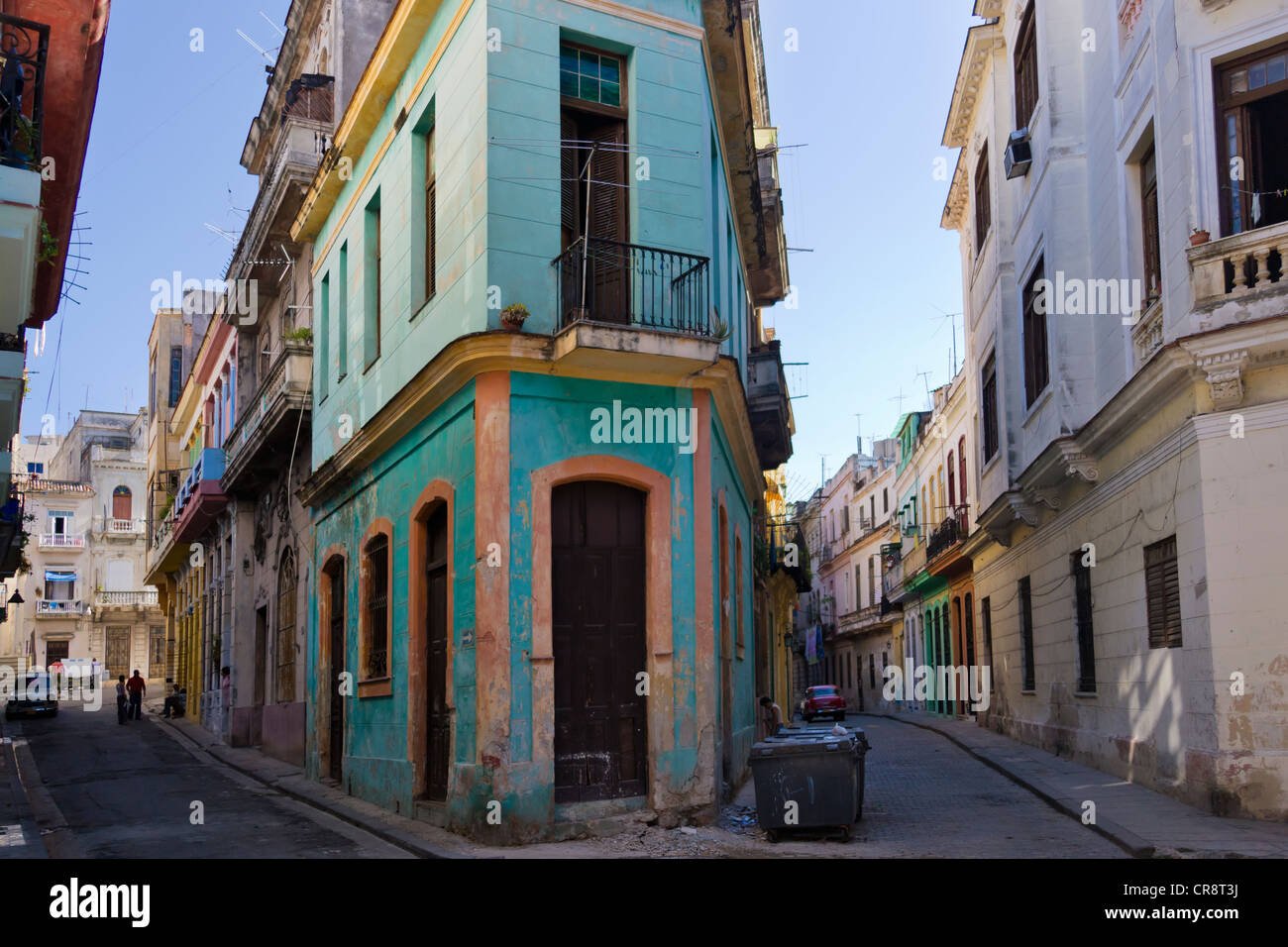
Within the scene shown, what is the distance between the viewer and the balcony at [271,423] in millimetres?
18406

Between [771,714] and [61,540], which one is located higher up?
[61,540]

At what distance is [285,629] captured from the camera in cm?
2109

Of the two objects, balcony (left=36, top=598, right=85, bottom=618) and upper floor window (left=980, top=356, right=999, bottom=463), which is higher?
upper floor window (left=980, top=356, right=999, bottom=463)

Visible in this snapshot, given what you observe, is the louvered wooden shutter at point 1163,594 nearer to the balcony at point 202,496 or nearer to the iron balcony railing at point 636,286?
the iron balcony railing at point 636,286

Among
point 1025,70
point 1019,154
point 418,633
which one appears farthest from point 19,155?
point 1025,70

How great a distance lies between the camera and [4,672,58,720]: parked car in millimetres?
34438

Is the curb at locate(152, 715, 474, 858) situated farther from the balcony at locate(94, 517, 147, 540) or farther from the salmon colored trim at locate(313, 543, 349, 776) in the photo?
the balcony at locate(94, 517, 147, 540)

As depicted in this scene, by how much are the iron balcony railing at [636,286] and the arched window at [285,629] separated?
10.8m

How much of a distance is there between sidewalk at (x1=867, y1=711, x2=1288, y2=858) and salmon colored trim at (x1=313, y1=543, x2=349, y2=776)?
30.3 ft

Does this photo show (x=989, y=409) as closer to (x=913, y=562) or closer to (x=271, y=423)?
(x=271, y=423)

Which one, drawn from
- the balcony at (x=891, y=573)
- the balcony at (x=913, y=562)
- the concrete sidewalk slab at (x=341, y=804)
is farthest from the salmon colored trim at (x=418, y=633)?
the balcony at (x=891, y=573)

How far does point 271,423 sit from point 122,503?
45.2 meters

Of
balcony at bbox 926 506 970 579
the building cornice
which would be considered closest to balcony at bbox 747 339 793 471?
the building cornice

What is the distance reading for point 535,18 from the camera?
1151cm
